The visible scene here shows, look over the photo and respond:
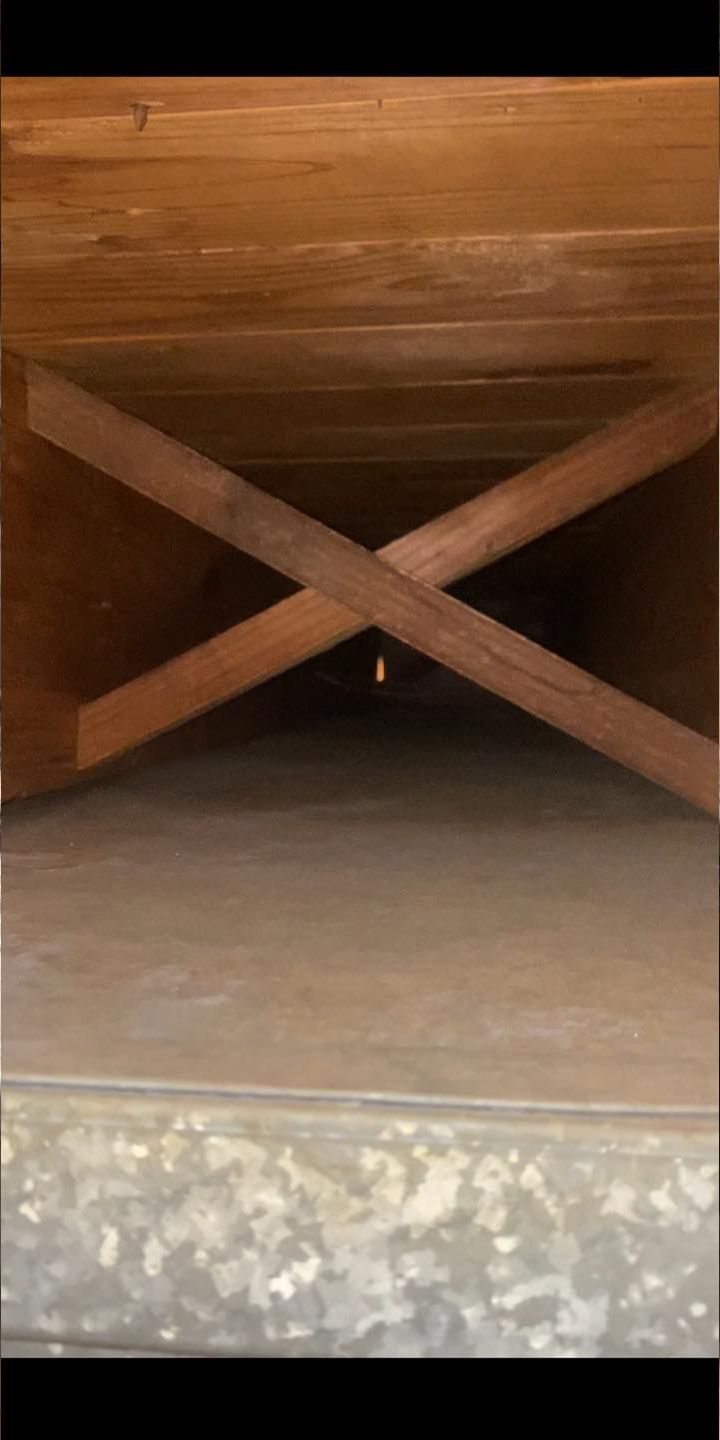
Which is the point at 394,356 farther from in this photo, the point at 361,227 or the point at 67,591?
the point at 67,591

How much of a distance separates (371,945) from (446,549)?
102 centimetres

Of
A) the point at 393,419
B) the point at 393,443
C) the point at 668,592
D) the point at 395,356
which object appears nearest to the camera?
the point at 395,356

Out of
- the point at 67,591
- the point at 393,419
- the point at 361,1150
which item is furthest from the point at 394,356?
the point at 361,1150

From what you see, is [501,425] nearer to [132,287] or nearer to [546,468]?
[546,468]

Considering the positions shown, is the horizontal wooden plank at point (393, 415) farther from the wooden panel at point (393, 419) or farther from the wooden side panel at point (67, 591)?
the wooden side panel at point (67, 591)

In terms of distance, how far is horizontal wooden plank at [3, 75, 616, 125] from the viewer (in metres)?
0.94

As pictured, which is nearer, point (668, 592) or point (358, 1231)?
point (358, 1231)

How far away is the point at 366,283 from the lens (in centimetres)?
134

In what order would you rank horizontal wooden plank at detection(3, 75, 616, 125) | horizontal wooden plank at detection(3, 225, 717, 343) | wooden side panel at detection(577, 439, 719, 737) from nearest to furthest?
horizontal wooden plank at detection(3, 75, 616, 125), horizontal wooden plank at detection(3, 225, 717, 343), wooden side panel at detection(577, 439, 719, 737)

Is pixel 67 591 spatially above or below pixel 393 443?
below

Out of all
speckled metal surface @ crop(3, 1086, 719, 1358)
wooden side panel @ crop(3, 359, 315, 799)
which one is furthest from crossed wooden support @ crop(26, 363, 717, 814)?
speckled metal surface @ crop(3, 1086, 719, 1358)

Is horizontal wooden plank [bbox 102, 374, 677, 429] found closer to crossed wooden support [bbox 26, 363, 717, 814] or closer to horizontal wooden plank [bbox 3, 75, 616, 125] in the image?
crossed wooden support [bbox 26, 363, 717, 814]

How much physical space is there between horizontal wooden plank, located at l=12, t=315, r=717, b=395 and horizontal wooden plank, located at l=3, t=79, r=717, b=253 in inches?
12.2

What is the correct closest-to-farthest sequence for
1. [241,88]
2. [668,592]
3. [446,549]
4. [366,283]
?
[241,88] → [366,283] → [446,549] → [668,592]
